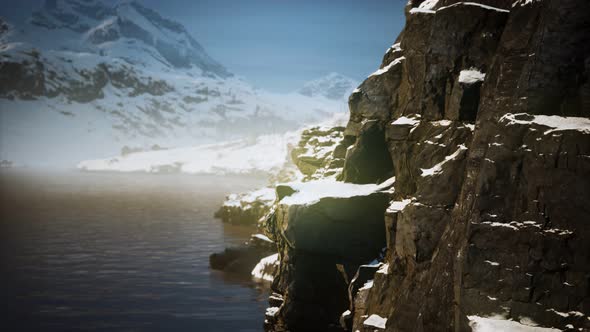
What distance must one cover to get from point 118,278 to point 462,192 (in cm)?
3236

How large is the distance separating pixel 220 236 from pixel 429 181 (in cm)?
4851

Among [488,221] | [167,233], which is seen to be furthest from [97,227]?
[488,221]

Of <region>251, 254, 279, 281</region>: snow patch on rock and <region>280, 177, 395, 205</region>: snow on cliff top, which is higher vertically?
<region>280, 177, 395, 205</region>: snow on cliff top

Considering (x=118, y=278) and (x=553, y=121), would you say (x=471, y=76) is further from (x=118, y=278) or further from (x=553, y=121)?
(x=118, y=278)

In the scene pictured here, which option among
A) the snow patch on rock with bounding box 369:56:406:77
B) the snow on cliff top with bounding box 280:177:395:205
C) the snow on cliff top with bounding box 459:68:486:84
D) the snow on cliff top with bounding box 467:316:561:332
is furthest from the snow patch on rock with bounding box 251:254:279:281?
the snow on cliff top with bounding box 467:316:561:332

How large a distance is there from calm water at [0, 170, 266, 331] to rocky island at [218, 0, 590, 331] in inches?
296

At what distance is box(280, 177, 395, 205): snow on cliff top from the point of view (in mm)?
24531

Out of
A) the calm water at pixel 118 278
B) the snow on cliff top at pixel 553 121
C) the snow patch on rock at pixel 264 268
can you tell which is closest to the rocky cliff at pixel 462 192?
the snow on cliff top at pixel 553 121

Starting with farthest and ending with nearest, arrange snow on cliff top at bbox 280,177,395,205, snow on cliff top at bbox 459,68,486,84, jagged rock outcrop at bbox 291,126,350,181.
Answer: jagged rock outcrop at bbox 291,126,350,181 < snow on cliff top at bbox 280,177,395,205 < snow on cliff top at bbox 459,68,486,84

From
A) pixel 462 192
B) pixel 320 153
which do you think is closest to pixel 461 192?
pixel 462 192

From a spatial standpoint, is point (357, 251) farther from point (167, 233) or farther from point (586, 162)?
point (167, 233)

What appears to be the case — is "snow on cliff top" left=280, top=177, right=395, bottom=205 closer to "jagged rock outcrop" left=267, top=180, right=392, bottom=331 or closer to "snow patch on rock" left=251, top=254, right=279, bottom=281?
"jagged rock outcrop" left=267, top=180, right=392, bottom=331

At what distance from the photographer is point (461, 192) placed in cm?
1517

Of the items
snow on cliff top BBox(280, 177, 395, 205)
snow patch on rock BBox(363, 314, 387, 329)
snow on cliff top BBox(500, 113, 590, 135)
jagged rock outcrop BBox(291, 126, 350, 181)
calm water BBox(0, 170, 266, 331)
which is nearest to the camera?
snow on cliff top BBox(500, 113, 590, 135)
